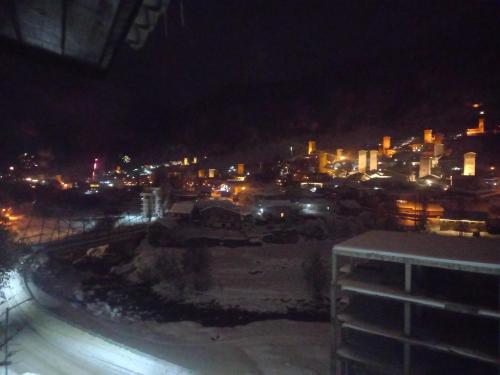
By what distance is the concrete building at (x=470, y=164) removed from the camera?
16737 mm

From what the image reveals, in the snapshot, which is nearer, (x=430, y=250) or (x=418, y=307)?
(x=430, y=250)

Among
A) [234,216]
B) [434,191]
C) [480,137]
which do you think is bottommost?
[234,216]

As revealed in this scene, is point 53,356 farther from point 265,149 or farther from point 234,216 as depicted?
point 265,149

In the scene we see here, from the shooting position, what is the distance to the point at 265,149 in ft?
119

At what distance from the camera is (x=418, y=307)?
4109 mm

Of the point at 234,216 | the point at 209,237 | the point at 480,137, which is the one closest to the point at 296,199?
the point at 234,216

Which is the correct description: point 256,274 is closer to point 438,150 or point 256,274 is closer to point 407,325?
point 407,325

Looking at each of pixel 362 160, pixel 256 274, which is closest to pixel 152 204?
pixel 256 274

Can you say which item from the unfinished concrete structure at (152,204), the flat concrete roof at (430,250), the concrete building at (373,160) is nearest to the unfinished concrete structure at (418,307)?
the flat concrete roof at (430,250)

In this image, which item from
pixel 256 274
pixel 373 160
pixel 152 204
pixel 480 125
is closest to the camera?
pixel 256 274

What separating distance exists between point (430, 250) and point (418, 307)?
0.72 m

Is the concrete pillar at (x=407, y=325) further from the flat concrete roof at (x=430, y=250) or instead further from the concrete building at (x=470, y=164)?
the concrete building at (x=470, y=164)

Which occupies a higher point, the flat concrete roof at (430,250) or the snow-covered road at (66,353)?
the flat concrete roof at (430,250)

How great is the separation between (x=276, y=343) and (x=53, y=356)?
10.6 feet
